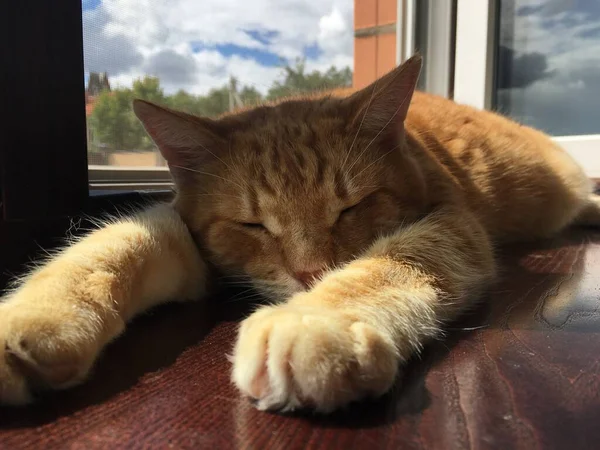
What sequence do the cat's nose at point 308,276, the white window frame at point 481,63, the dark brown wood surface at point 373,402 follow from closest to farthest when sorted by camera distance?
the dark brown wood surface at point 373,402 < the cat's nose at point 308,276 < the white window frame at point 481,63

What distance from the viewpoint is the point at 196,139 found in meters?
1.30

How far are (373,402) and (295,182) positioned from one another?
62 centimetres

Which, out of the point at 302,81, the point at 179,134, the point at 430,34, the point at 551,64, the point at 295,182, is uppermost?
the point at 430,34

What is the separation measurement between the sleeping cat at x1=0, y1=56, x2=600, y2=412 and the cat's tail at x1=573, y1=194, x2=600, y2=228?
34.1 inches

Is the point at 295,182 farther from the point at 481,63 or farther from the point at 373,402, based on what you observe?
the point at 481,63

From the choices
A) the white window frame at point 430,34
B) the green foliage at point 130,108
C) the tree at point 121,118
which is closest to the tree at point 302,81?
the green foliage at point 130,108

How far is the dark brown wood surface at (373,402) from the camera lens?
0.63 meters

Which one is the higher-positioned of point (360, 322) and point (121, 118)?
point (121, 118)

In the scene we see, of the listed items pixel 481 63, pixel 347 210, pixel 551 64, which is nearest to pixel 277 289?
pixel 347 210

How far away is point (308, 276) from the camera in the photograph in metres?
1.11

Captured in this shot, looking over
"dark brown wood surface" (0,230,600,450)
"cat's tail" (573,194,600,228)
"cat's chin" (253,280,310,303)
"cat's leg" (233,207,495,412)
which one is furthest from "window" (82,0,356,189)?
"cat's tail" (573,194,600,228)

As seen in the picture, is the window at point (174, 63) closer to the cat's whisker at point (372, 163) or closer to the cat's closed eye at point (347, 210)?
the cat's whisker at point (372, 163)

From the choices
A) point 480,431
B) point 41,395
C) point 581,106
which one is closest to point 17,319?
point 41,395

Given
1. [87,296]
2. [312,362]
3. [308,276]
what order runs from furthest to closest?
[308,276] < [87,296] < [312,362]
